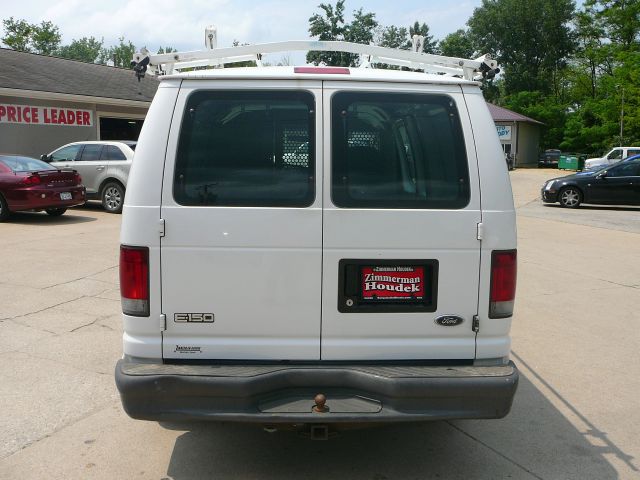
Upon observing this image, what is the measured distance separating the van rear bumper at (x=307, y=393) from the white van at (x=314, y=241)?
0.01 metres

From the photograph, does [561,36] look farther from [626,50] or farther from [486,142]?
[486,142]

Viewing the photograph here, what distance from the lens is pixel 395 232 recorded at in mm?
3359

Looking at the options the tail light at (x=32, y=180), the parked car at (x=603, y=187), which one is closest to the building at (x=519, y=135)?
the parked car at (x=603, y=187)

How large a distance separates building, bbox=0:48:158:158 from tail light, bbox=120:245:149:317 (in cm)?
1749

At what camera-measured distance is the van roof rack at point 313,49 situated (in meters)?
3.95

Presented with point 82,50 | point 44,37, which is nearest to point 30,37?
point 44,37

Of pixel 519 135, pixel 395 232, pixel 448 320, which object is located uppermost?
pixel 519 135

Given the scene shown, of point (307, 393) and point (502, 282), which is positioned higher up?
point (502, 282)

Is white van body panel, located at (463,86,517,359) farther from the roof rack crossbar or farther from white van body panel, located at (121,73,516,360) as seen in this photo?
the roof rack crossbar

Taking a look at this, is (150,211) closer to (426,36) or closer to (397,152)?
(397,152)

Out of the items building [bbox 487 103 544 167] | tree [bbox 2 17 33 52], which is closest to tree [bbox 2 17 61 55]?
tree [bbox 2 17 33 52]

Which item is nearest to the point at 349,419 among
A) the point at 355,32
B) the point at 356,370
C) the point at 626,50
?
the point at 356,370

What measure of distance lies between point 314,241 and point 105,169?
13681mm

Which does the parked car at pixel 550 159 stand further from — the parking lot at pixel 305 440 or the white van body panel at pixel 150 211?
the white van body panel at pixel 150 211
